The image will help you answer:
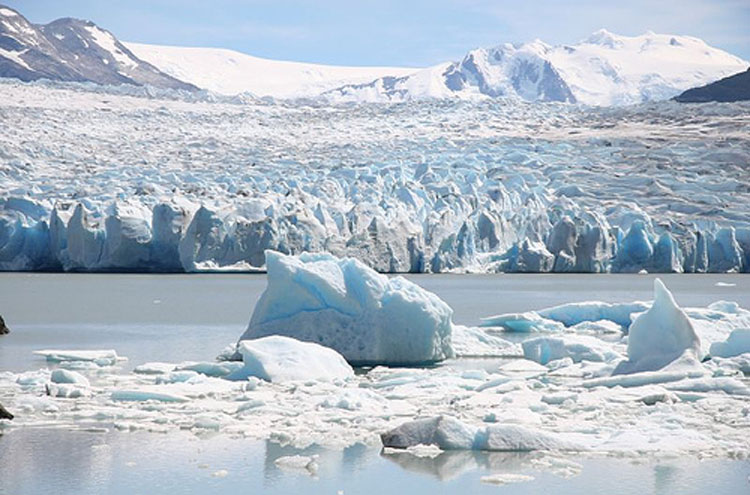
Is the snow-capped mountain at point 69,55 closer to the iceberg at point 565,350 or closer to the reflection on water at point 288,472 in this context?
the iceberg at point 565,350

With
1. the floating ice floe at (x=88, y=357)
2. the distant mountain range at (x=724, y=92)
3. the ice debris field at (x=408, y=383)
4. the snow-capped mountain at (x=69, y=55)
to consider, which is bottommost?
the floating ice floe at (x=88, y=357)

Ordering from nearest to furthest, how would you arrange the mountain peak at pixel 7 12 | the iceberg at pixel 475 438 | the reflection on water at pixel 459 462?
the reflection on water at pixel 459 462 < the iceberg at pixel 475 438 < the mountain peak at pixel 7 12

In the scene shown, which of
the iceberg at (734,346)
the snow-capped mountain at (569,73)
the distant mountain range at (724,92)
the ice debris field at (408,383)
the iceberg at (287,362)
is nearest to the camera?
the ice debris field at (408,383)

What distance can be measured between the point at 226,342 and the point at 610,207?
54.9ft

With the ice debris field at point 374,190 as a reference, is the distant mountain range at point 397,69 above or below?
above

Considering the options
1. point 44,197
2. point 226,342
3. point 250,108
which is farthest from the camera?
point 250,108

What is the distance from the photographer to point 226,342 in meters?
10.5

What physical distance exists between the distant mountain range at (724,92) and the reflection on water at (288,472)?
4785cm

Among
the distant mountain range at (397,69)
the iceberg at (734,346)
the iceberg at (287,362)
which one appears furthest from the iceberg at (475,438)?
the distant mountain range at (397,69)

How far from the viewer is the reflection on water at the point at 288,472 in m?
4.61

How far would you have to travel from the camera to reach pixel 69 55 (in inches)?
3231

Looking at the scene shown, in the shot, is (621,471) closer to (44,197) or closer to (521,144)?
(44,197)

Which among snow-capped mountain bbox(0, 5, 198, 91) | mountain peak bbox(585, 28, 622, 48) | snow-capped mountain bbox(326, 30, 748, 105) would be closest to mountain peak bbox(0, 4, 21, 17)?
snow-capped mountain bbox(0, 5, 198, 91)

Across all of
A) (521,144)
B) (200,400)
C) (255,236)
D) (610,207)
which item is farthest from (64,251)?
(200,400)
